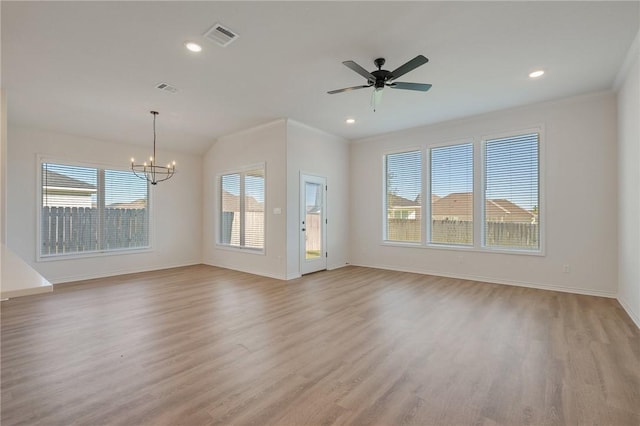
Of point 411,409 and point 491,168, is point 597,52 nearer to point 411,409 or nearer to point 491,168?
point 491,168

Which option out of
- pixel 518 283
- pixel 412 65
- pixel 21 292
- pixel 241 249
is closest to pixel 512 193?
pixel 518 283

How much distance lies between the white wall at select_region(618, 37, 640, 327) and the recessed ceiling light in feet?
15.5

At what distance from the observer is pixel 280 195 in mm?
5930

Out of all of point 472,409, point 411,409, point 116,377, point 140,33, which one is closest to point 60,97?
point 140,33

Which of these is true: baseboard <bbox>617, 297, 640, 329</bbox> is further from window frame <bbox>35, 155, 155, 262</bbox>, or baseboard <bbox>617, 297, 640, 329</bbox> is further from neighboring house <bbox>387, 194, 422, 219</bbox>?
window frame <bbox>35, 155, 155, 262</bbox>

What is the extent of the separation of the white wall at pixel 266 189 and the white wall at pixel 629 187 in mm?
4988

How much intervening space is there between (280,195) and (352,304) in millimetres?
2673

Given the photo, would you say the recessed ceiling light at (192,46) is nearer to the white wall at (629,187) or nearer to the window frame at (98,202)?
the window frame at (98,202)

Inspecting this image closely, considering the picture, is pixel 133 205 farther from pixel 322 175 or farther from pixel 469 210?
pixel 469 210

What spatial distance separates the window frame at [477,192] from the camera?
5055mm

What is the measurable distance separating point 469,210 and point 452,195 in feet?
1.46

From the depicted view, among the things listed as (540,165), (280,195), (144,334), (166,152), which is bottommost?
(144,334)

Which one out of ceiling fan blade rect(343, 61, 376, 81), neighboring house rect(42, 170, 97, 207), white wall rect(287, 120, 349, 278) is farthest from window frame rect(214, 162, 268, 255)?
ceiling fan blade rect(343, 61, 376, 81)

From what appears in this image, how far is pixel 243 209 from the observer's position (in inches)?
271
